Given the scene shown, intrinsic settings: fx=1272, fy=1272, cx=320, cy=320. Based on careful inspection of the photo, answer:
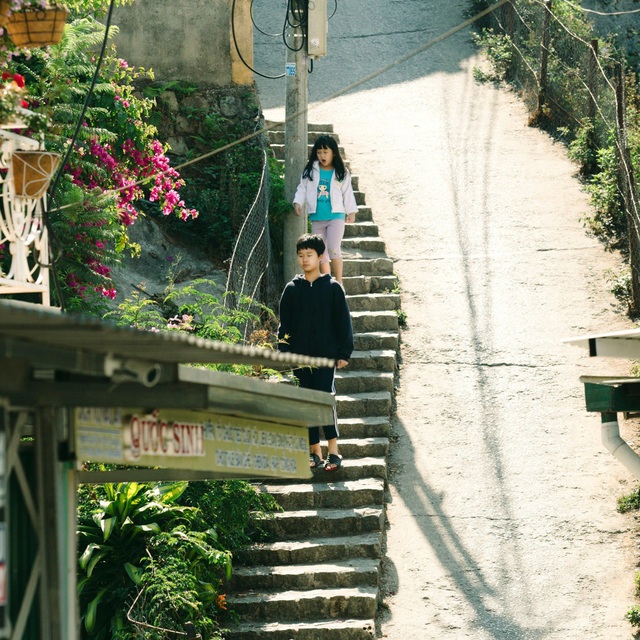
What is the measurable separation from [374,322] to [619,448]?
161 inches

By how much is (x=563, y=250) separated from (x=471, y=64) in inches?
265

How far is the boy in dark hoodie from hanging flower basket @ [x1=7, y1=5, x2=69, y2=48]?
109 inches

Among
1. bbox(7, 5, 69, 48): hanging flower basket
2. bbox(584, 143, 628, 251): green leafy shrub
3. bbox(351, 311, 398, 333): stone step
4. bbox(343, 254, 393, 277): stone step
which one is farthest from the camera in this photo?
bbox(584, 143, 628, 251): green leafy shrub

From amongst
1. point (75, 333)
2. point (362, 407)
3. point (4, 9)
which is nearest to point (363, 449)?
point (362, 407)

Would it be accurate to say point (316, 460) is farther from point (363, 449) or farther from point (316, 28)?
point (316, 28)

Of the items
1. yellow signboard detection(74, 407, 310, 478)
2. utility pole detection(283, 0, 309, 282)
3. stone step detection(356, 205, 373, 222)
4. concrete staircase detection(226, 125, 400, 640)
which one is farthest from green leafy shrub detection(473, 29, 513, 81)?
yellow signboard detection(74, 407, 310, 478)

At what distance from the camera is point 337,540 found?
31.5ft

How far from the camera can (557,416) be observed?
11.1 metres

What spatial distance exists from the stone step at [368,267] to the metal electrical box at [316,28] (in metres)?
2.13

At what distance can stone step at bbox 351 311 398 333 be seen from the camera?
12.2m

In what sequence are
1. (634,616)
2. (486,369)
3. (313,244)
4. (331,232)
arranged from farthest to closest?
(331,232)
(486,369)
(313,244)
(634,616)

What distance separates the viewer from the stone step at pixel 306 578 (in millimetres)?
9133

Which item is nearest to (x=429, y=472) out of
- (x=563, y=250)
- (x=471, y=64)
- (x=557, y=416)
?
(x=557, y=416)

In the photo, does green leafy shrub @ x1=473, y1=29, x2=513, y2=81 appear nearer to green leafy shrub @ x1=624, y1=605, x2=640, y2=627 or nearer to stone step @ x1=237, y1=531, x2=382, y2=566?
stone step @ x1=237, y1=531, x2=382, y2=566
